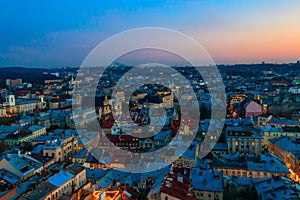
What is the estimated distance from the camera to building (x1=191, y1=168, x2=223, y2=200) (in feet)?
43.6

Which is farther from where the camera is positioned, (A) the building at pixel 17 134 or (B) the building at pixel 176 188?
(A) the building at pixel 17 134

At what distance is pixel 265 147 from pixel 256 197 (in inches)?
428

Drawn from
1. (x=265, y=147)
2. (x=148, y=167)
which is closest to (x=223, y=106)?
(x=265, y=147)

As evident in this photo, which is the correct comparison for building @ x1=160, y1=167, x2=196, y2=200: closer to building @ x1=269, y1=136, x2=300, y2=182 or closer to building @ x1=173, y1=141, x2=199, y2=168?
building @ x1=173, y1=141, x2=199, y2=168

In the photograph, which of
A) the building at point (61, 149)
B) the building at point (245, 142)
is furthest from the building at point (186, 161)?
the building at point (61, 149)

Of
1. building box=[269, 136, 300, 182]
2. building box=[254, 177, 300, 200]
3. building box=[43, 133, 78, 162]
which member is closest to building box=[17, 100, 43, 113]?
building box=[43, 133, 78, 162]

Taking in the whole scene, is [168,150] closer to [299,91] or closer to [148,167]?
[148,167]

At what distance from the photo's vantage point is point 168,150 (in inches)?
736

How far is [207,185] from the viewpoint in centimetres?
1359

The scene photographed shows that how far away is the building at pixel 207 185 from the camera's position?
43.6ft

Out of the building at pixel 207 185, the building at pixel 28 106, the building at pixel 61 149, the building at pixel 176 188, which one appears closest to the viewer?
the building at pixel 176 188

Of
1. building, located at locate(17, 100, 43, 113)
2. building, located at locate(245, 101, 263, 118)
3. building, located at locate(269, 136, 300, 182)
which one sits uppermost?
building, located at locate(245, 101, 263, 118)

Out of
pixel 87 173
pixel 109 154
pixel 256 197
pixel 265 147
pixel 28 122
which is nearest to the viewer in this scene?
pixel 256 197

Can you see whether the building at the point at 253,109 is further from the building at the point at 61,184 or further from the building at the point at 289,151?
the building at the point at 61,184
